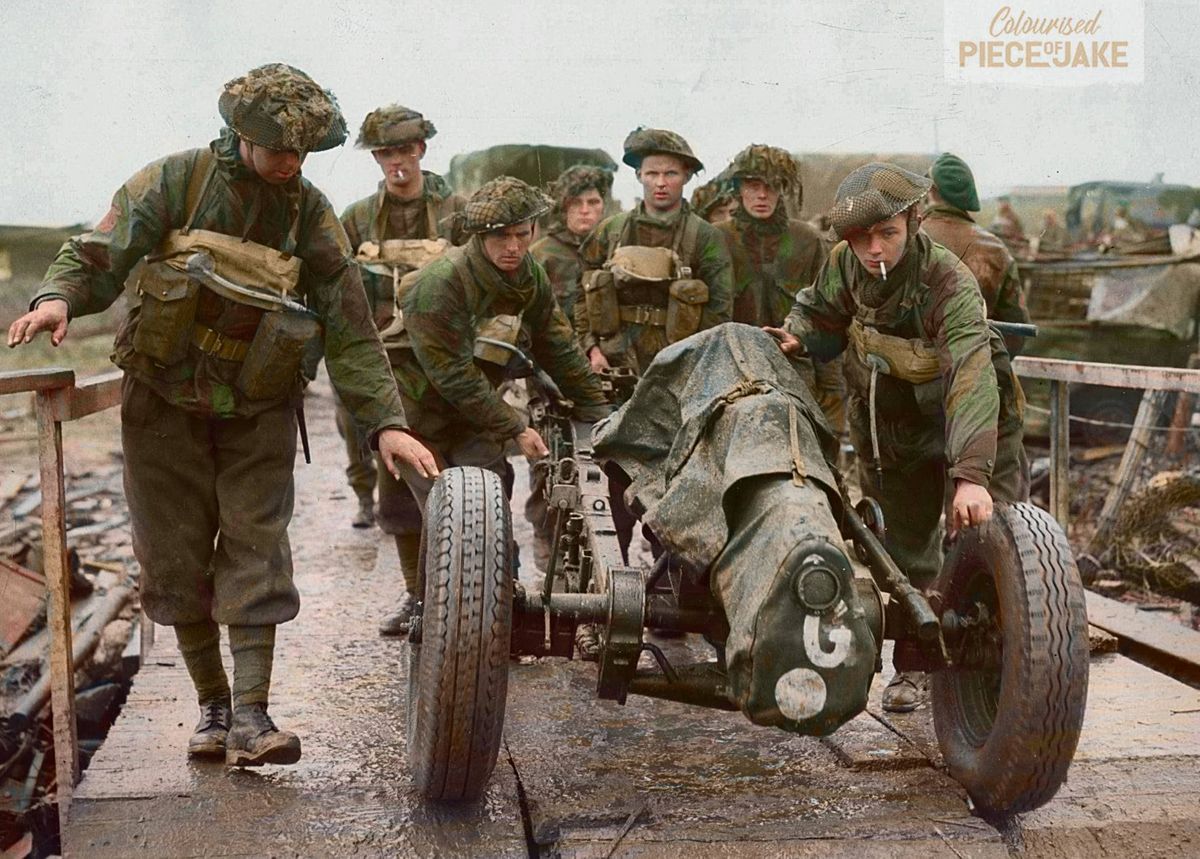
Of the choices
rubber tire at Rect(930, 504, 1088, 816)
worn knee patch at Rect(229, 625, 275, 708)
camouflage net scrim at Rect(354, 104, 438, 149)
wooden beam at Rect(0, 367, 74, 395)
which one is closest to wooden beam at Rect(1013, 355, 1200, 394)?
rubber tire at Rect(930, 504, 1088, 816)

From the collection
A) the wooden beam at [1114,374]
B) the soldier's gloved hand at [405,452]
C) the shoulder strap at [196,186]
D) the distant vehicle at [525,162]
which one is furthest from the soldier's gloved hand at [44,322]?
the distant vehicle at [525,162]

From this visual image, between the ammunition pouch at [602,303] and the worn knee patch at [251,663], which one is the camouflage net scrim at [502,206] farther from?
the worn knee patch at [251,663]

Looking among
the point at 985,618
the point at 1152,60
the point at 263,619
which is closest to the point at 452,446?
the point at 263,619

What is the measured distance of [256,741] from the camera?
360 cm

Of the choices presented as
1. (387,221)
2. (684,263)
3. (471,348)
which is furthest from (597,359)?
(387,221)

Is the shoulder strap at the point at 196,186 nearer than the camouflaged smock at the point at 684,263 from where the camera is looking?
Yes

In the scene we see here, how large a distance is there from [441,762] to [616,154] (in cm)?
421

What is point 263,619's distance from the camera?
3.78m

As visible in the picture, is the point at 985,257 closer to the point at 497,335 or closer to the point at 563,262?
the point at 497,335

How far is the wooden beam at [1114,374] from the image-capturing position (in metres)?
4.99

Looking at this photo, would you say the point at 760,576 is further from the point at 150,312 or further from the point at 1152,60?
the point at 1152,60

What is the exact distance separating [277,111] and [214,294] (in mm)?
551

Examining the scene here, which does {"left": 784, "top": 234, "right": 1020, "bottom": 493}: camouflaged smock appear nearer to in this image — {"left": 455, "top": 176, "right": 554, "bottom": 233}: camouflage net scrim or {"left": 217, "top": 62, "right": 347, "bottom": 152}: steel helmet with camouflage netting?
{"left": 455, "top": 176, "right": 554, "bottom": 233}: camouflage net scrim

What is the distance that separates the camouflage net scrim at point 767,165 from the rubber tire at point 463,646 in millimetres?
3850
